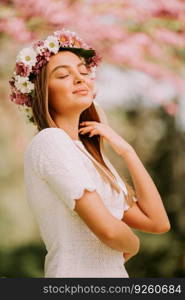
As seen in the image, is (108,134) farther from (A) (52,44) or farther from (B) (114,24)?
(B) (114,24)

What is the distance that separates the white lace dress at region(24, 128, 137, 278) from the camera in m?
1.34

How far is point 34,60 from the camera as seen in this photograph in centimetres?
157

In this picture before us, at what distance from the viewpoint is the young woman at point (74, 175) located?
1.33 m

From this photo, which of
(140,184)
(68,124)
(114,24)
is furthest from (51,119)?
(114,24)

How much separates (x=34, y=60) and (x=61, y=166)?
40 centimetres

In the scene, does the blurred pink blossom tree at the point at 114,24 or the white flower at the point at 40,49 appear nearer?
the white flower at the point at 40,49

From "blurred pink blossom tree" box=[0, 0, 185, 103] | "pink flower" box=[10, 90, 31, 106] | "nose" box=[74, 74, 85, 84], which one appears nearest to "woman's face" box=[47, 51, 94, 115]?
"nose" box=[74, 74, 85, 84]

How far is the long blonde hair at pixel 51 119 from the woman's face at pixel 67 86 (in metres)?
0.03

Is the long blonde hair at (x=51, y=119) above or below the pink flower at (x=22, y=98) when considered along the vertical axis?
below

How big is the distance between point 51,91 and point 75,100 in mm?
79

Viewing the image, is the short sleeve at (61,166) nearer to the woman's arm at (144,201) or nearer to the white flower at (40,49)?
the woman's arm at (144,201)

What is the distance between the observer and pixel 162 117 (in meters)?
7.27

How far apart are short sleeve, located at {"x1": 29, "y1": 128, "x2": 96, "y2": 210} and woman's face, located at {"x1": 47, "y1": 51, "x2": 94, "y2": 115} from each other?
0.14 m

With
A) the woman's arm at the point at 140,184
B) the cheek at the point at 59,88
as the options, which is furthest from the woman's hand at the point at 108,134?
the cheek at the point at 59,88
